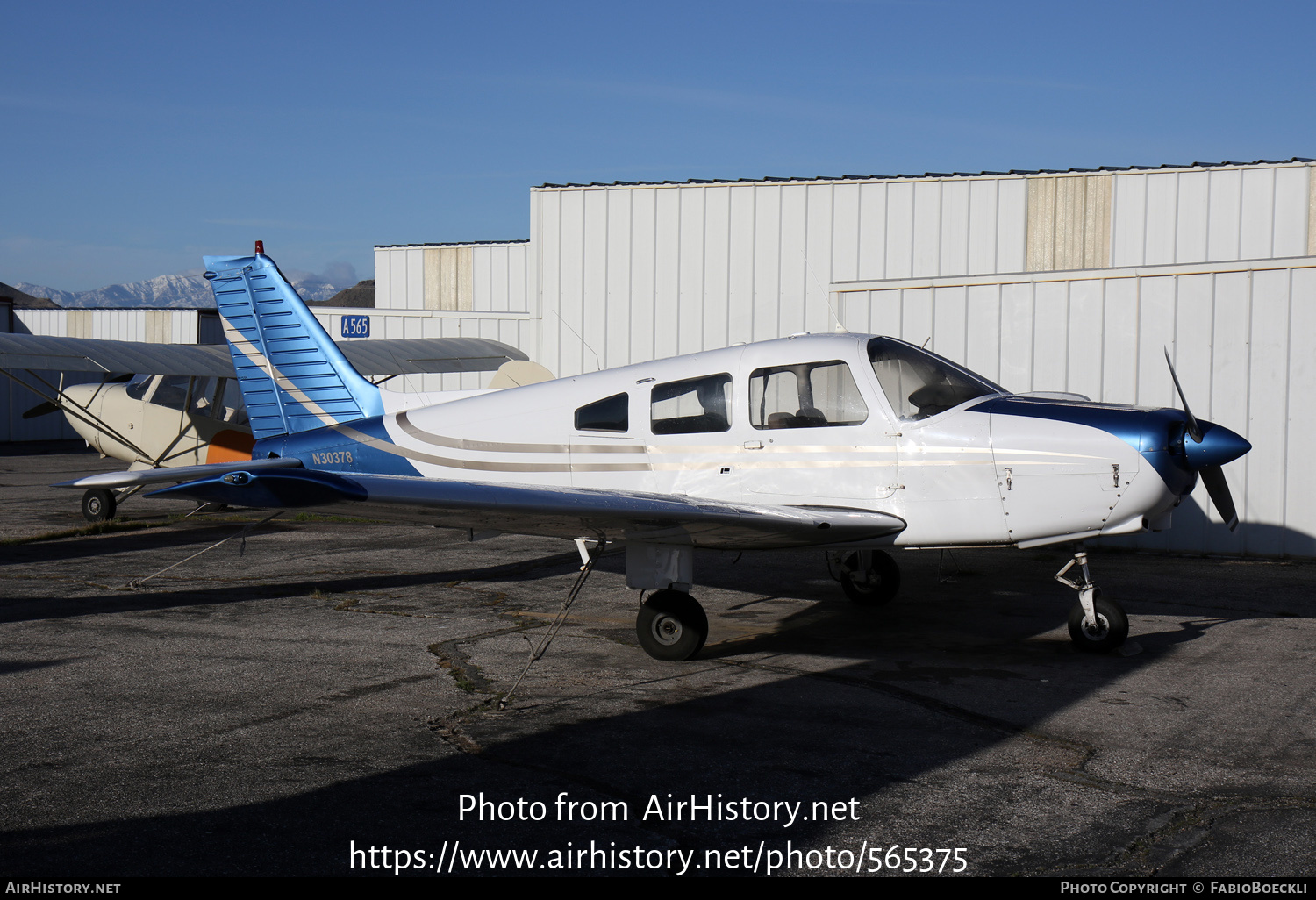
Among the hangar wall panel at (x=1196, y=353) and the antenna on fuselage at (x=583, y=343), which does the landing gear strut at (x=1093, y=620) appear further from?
the antenna on fuselage at (x=583, y=343)

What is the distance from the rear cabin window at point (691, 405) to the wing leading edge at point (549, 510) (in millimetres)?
530

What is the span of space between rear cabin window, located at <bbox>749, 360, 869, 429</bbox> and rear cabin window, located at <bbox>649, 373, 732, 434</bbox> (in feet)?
0.66

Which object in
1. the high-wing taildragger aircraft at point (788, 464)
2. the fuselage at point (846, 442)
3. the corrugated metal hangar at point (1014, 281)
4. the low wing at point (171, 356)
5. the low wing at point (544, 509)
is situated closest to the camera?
the low wing at point (544, 509)

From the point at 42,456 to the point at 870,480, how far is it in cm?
2697

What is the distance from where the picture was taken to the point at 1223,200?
1373 centimetres

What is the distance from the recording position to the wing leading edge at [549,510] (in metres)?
4.60

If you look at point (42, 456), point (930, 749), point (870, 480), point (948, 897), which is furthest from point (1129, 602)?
point (42, 456)

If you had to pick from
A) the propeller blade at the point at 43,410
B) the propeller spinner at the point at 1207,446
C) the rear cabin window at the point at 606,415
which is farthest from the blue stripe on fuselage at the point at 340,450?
the propeller blade at the point at 43,410

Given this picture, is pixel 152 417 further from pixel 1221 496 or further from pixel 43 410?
pixel 1221 496

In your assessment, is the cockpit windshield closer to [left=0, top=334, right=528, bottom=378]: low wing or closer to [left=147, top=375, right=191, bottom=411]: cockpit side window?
[left=0, top=334, right=528, bottom=378]: low wing

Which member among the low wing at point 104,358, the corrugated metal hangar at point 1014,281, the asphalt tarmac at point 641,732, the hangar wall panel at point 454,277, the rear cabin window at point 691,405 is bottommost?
the asphalt tarmac at point 641,732

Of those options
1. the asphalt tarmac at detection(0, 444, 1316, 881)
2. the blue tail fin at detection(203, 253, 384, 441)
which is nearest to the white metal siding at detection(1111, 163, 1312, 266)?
the asphalt tarmac at detection(0, 444, 1316, 881)

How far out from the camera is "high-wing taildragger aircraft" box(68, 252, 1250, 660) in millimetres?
6098

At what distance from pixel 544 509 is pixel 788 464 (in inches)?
87.9
